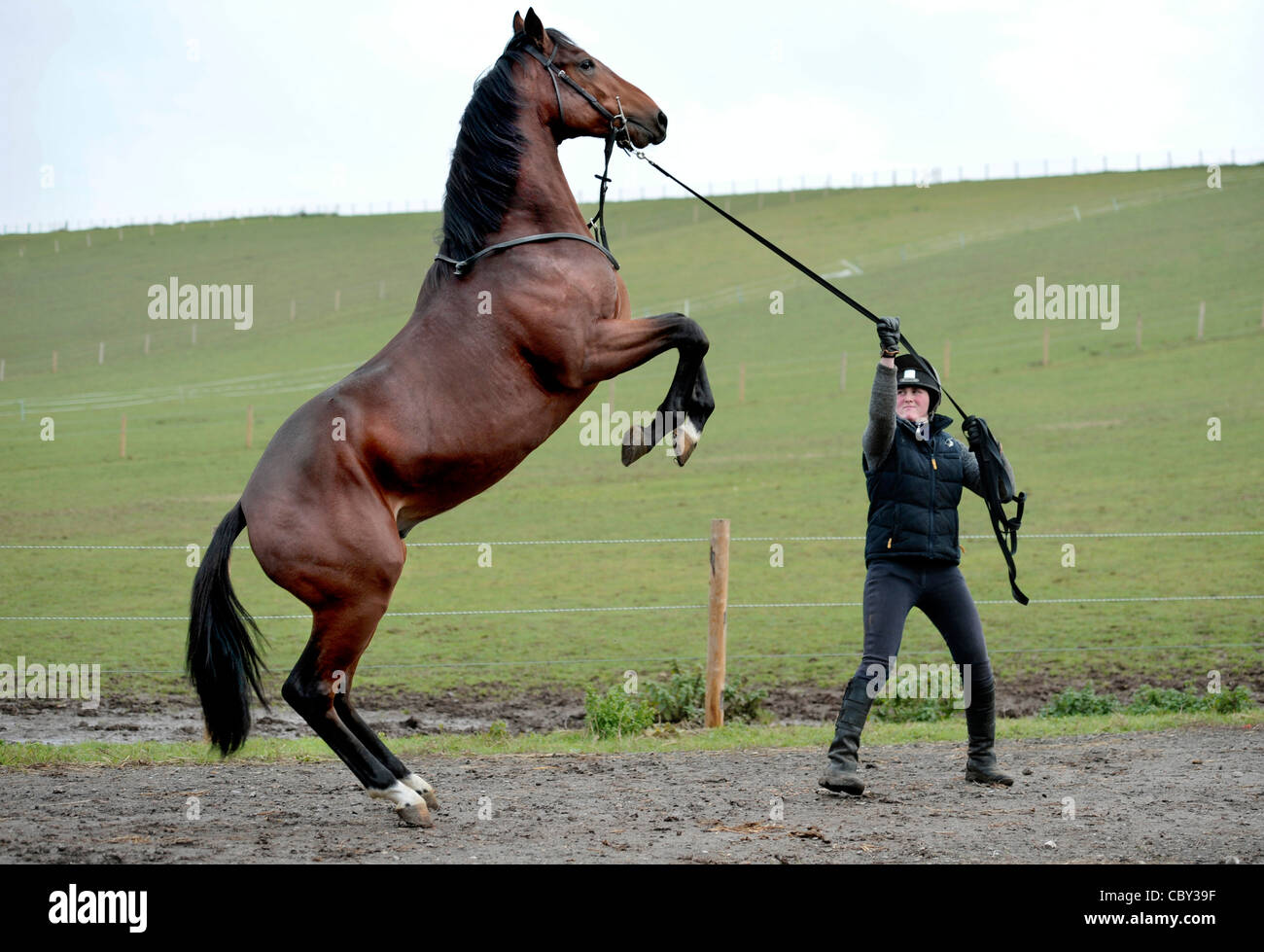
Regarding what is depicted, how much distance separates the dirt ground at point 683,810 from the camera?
5.06 m

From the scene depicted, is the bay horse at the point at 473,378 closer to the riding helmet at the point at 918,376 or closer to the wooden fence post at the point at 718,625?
the riding helmet at the point at 918,376

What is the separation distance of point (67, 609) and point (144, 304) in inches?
1681

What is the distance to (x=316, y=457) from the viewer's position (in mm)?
5234

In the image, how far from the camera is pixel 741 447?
2762 centimetres

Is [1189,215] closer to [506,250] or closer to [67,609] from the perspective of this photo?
[67,609]

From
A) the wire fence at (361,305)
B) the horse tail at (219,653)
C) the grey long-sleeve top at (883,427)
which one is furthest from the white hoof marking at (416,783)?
the wire fence at (361,305)

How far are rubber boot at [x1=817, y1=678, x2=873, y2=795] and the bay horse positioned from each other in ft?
6.07

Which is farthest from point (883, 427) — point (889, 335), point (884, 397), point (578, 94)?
point (578, 94)

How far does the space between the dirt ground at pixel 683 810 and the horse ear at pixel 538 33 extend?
3.57 meters

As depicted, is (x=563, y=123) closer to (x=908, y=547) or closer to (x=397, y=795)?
(x=908, y=547)

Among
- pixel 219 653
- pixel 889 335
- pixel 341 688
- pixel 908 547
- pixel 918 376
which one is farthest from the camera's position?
pixel 918 376

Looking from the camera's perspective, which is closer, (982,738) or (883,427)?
(883,427)

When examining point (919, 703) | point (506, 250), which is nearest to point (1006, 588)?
point (919, 703)

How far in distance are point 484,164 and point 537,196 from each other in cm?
27
